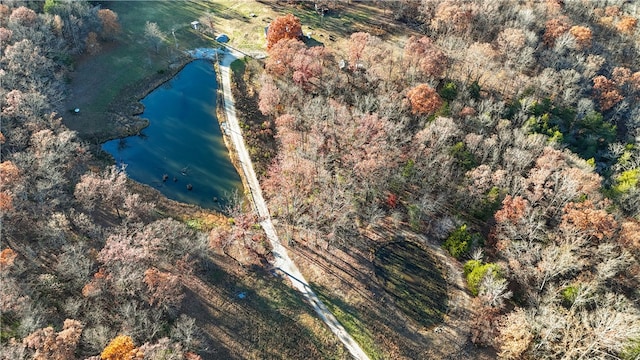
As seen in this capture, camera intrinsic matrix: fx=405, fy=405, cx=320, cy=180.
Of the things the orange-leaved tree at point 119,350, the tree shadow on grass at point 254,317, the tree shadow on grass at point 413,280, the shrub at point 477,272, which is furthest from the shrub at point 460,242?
the orange-leaved tree at point 119,350

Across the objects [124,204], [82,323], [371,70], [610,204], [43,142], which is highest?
[371,70]

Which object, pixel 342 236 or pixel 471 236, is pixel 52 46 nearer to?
pixel 342 236

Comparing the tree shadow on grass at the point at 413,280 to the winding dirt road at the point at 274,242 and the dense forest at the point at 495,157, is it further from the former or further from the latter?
the winding dirt road at the point at 274,242

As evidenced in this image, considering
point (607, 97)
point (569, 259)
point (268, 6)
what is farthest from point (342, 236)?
point (268, 6)

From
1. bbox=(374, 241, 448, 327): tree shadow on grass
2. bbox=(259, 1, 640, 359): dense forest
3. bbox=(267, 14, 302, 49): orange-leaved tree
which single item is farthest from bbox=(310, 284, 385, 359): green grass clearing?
bbox=(267, 14, 302, 49): orange-leaved tree

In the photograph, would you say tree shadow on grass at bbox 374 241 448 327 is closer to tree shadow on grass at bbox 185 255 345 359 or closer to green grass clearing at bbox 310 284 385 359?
green grass clearing at bbox 310 284 385 359

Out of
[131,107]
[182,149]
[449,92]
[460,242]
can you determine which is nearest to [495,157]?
[460,242]
